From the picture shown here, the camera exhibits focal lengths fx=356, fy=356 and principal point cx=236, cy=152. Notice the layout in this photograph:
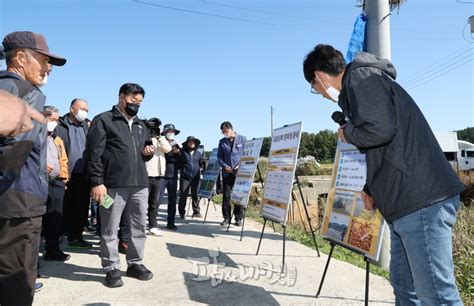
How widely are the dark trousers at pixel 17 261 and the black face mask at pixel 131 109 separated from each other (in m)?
2.05

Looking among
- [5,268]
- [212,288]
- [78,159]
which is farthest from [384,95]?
[78,159]

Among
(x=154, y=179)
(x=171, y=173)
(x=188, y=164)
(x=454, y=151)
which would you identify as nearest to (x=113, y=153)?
(x=154, y=179)

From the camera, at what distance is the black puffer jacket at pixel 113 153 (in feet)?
13.0

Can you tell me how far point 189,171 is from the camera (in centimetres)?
845

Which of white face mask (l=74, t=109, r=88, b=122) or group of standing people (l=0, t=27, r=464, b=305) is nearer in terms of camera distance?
group of standing people (l=0, t=27, r=464, b=305)

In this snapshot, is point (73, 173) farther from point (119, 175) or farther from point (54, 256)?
point (119, 175)

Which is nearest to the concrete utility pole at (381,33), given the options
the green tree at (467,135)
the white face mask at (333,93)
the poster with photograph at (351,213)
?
the poster with photograph at (351,213)

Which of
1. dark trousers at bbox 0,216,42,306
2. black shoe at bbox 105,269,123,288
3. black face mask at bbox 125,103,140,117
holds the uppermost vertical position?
black face mask at bbox 125,103,140,117

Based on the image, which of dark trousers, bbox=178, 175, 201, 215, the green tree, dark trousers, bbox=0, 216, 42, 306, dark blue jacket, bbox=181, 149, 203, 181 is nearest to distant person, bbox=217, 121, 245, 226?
dark blue jacket, bbox=181, 149, 203, 181

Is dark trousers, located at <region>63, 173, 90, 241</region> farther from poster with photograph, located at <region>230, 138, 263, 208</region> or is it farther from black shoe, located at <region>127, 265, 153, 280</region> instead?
poster with photograph, located at <region>230, 138, 263, 208</region>

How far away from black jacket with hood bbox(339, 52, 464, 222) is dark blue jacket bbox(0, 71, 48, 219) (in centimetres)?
197

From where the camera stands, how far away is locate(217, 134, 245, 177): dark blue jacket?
25.9 feet

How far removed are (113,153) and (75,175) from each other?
1.85 meters

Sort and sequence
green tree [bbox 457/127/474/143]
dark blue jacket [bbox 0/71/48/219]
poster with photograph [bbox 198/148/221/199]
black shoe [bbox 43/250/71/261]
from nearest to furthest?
1. dark blue jacket [bbox 0/71/48/219]
2. black shoe [bbox 43/250/71/261]
3. poster with photograph [bbox 198/148/221/199]
4. green tree [bbox 457/127/474/143]
